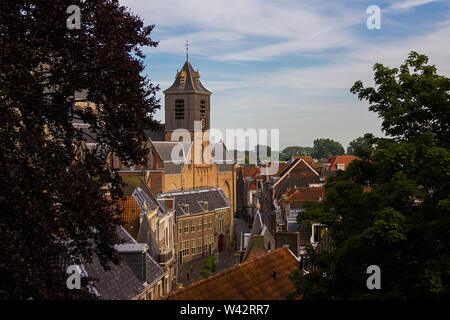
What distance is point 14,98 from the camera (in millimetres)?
12523

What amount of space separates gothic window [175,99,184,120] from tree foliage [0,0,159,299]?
361 feet

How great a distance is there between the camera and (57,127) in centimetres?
1375

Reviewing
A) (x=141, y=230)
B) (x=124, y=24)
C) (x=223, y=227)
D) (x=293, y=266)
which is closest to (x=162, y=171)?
(x=223, y=227)

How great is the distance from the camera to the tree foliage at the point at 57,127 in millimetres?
11328

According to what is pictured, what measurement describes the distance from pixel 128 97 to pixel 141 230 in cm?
1856

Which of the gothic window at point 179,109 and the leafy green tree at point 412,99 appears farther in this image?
the gothic window at point 179,109

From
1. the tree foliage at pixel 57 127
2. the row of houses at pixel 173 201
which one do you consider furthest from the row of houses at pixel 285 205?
the row of houses at pixel 173 201

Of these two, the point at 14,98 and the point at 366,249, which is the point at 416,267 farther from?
the point at 14,98

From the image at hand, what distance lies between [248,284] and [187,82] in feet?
352

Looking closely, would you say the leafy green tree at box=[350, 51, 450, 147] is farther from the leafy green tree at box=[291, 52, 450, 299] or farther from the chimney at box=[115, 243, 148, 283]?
the chimney at box=[115, 243, 148, 283]

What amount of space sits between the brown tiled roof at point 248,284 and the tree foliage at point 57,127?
6.23 m

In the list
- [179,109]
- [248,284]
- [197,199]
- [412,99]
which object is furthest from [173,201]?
[179,109]

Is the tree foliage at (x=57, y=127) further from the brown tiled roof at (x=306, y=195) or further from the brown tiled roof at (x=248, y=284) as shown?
the brown tiled roof at (x=306, y=195)

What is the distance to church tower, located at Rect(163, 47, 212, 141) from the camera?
124 meters
